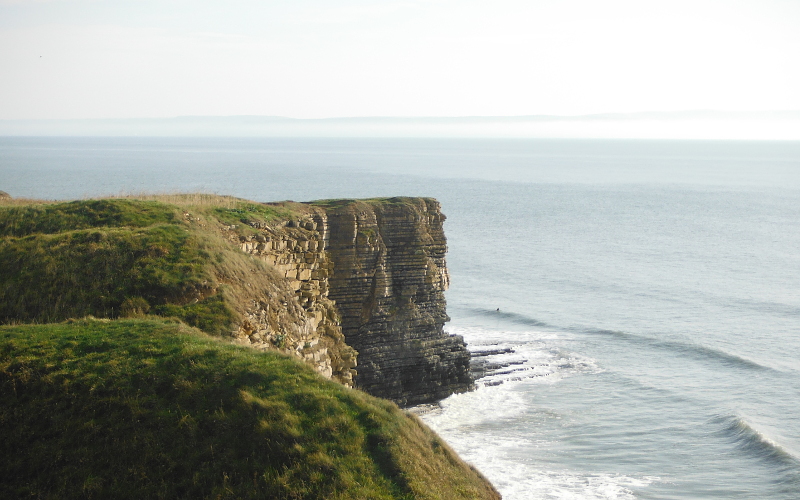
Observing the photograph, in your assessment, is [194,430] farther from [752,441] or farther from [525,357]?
[525,357]

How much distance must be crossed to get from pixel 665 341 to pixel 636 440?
19.3 m

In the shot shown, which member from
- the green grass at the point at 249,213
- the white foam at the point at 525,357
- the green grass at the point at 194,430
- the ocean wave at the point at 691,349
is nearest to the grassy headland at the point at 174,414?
the green grass at the point at 194,430

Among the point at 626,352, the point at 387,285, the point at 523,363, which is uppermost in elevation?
the point at 387,285

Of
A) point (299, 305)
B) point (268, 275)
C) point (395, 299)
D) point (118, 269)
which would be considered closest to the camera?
point (118, 269)

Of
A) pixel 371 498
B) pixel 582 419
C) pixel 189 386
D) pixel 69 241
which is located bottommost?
pixel 582 419

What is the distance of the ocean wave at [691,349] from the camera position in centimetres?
4676

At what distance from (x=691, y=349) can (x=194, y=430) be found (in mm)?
41276

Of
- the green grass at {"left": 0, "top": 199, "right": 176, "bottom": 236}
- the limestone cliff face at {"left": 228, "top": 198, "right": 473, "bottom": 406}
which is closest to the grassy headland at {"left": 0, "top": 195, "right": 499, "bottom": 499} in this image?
the green grass at {"left": 0, "top": 199, "right": 176, "bottom": 236}

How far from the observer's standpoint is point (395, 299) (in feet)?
130

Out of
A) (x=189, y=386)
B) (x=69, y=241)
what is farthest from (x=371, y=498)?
(x=69, y=241)

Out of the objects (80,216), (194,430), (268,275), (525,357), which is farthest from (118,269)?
(525,357)

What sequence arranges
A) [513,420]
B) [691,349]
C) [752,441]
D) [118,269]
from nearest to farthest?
[118,269] < [752,441] < [513,420] < [691,349]

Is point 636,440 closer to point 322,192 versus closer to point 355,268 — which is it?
point 355,268

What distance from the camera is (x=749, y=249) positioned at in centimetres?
8850
